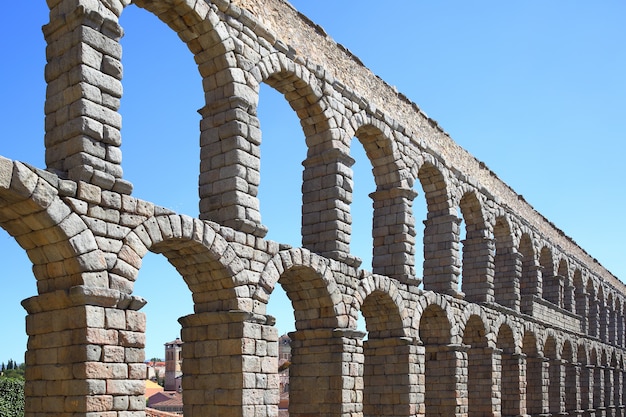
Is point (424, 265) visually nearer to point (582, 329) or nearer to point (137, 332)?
point (137, 332)

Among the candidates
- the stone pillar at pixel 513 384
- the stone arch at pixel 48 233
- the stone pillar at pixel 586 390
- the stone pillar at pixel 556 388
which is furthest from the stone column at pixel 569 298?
the stone arch at pixel 48 233

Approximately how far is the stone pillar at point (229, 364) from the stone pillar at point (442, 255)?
815 cm

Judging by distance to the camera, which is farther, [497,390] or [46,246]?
[497,390]

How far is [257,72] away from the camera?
43.8ft

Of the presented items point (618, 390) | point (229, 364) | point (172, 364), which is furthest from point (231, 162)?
point (172, 364)

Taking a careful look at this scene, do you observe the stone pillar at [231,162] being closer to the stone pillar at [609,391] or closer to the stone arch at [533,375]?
the stone arch at [533,375]

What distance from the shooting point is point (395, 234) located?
17.5 m

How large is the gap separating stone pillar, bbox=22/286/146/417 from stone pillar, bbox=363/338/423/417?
8036 millimetres

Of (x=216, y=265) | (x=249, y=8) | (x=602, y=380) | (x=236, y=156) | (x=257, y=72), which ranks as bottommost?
(x=602, y=380)

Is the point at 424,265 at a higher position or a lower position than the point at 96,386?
higher

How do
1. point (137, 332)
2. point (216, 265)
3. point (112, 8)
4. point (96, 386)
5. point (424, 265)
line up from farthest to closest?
point (424, 265)
point (216, 265)
point (112, 8)
point (137, 332)
point (96, 386)

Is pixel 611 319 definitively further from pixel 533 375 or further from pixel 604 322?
pixel 533 375

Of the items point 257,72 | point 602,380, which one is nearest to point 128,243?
point 257,72

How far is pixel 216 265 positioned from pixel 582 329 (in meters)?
24.6
